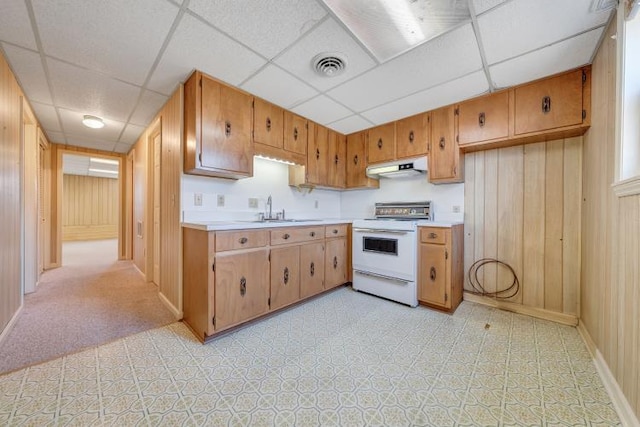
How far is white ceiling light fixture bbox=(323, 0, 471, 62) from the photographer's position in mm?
1446

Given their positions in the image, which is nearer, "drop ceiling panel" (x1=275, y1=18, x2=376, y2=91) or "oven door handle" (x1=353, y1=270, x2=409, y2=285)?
"drop ceiling panel" (x1=275, y1=18, x2=376, y2=91)

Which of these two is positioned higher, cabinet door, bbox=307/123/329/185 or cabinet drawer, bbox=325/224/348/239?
cabinet door, bbox=307/123/329/185

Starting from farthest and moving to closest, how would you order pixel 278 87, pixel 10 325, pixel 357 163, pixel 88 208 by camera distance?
pixel 88 208 → pixel 357 163 → pixel 278 87 → pixel 10 325

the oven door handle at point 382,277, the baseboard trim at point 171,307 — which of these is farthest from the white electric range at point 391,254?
the baseboard trim at point 171,307

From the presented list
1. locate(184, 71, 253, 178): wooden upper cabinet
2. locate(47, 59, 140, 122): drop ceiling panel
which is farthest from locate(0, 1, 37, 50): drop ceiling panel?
locate(184, 71, 253, 178): wooden upper cabinet

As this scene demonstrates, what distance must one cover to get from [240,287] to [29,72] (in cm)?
259

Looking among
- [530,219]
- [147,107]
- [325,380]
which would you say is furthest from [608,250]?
[147,107]

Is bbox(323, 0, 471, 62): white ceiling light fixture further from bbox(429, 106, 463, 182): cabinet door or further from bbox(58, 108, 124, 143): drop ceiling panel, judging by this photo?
bbox(58, 108, 124, 143): drop ceiling panel

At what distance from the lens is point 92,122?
3.23 metres

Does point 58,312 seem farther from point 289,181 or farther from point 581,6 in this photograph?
point 581,6

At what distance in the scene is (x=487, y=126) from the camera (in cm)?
252

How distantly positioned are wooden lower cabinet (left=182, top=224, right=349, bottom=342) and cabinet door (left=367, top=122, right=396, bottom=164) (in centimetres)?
132

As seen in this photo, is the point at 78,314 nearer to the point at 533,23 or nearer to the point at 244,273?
the point at 244,273

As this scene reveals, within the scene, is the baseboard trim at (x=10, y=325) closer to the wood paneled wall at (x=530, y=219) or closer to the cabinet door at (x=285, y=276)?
the cabinet door at (x=285, y=276)
